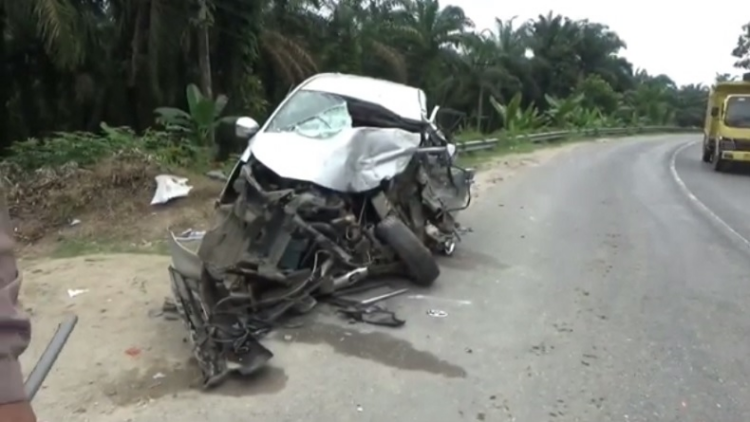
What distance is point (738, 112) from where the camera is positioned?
827 inches

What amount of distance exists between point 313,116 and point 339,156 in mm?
1034

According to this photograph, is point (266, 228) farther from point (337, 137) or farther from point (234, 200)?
point (337, 137)

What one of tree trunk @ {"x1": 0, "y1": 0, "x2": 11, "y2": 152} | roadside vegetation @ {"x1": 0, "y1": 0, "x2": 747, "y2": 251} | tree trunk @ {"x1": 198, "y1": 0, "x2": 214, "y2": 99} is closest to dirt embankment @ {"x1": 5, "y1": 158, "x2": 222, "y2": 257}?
roadside vegetation @ {"x1": 0, "y1": 0, "x2": 747, "y2": 251}

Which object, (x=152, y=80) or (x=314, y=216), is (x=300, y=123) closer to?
(x=314, y=216)

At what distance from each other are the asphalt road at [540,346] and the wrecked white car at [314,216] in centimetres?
31

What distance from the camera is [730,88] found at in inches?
896

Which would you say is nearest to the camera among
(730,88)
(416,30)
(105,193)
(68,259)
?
(68,259)

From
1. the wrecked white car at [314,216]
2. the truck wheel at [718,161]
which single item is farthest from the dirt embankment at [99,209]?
the truck wheel at [718,161]

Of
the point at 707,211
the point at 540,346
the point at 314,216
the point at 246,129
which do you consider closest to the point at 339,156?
the point at 314,216

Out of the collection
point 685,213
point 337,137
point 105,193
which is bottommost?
point 685,213

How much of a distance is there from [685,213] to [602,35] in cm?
5254

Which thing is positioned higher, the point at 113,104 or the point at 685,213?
the point at 113,104

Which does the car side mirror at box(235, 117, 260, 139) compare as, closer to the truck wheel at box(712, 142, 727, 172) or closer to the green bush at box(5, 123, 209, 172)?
the green bush at box(5, 123, 209, 172)

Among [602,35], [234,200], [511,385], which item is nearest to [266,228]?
[234,200]
